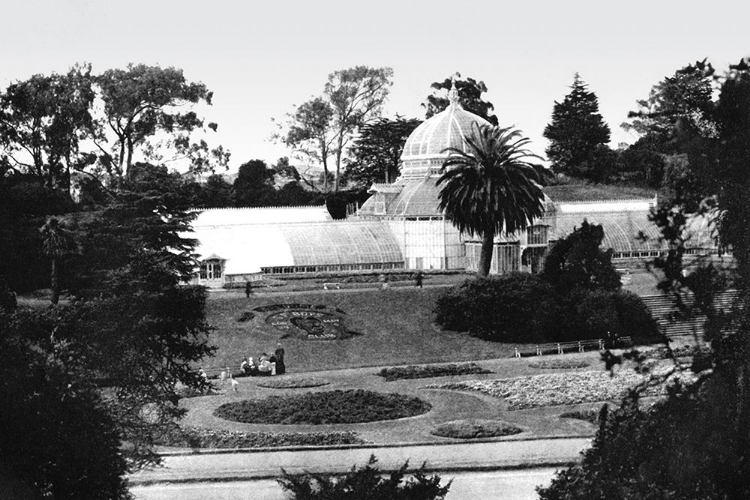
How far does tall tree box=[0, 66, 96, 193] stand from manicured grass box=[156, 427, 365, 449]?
33.5 meters

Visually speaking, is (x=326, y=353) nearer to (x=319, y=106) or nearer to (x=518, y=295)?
(x=518, y=295)

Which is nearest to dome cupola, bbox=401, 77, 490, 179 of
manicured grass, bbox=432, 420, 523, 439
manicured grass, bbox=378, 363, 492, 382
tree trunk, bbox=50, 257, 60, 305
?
tree trunk, bbox=50, 257, 60, 305

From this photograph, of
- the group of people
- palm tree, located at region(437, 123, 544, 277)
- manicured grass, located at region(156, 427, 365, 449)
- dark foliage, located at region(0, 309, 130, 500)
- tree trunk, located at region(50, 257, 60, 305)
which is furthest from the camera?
palm tree, located at region(437, 123, 544, 277)

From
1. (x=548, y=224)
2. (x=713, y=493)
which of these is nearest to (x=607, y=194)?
(x=548, y=224)

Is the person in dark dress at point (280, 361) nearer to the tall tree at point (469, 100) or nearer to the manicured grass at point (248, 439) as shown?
the manicured grass at point (248, 439)

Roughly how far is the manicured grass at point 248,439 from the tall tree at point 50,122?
33.5 metres

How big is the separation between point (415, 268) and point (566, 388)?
2513cm

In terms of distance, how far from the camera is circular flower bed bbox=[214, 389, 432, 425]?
35156 mm

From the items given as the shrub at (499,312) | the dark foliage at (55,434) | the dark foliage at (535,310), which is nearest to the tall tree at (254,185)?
the shrub at (499,312)

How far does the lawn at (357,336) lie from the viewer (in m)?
45.5

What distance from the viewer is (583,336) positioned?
5022 cm

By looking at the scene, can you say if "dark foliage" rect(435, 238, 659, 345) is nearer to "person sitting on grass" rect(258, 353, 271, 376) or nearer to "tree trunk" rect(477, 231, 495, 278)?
"tree trunk" rect(477, 231, 495, 278)

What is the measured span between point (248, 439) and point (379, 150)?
6127 cm

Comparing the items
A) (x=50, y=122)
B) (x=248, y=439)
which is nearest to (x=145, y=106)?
(x=50, y=122)
